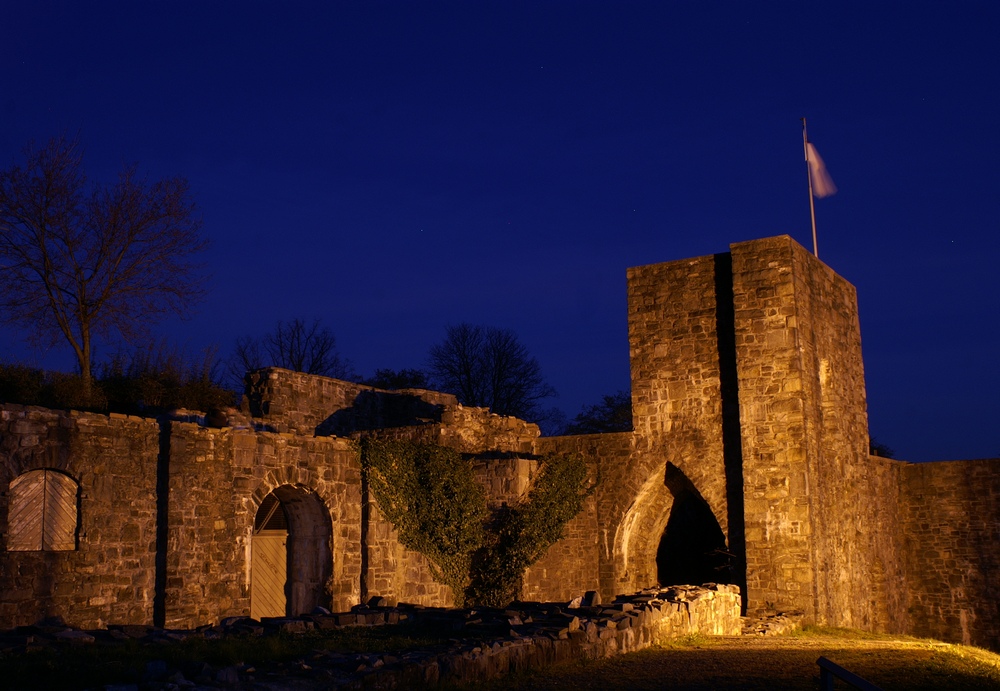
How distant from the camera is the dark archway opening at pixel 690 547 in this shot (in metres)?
20.8

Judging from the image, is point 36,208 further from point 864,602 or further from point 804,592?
point 864,602

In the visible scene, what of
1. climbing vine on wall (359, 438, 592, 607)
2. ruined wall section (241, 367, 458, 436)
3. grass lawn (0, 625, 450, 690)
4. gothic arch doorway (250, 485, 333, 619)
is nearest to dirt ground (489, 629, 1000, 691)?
grass lawn (0, 625, 450, 690)

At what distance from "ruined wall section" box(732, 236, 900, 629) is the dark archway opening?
287 cm

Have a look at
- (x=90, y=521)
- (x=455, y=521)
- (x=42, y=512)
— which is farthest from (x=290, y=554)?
(x=42, y=512)

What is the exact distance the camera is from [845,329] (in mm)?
20219

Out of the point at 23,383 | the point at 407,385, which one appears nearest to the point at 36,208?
the point at 23,383

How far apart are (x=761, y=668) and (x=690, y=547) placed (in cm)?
1221

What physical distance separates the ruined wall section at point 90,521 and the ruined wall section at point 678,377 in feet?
30.2

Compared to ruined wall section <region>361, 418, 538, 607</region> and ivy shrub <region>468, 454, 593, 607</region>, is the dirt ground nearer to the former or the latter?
ivy shrub <region>468, 454, 593, 607</region>

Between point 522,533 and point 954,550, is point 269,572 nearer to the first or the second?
point 522,533

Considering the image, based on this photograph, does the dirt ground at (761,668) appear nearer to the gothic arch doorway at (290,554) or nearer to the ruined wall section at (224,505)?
the ruined wall section at (224,505)

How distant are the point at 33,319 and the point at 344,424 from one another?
20.5ft

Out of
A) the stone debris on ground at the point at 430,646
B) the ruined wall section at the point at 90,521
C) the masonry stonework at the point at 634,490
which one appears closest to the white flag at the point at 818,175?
the masonry stonework at the point at 634,490

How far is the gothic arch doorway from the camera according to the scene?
1557 centimetres
